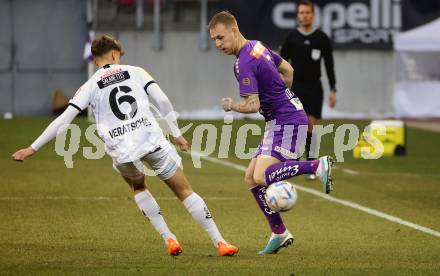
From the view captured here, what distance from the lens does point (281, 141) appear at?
35.4 ft

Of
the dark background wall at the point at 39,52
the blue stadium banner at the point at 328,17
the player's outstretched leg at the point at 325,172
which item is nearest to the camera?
the player's outstretched leg at the point at 325,172

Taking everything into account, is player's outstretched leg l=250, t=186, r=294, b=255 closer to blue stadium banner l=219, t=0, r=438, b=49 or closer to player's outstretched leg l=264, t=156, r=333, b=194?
player's outstretched leg l=264, t=156, r=333, b=194

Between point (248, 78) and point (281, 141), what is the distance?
79cm

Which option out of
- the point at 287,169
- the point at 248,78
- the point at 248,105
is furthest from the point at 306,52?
the point at 248,105

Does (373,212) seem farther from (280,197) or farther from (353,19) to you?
(353,19)

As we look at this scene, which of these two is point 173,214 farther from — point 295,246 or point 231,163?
point 231,163

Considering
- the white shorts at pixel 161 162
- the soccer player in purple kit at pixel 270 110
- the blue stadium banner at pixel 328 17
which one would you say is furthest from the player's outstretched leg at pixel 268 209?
the blue stadium banner at pixel 328 17

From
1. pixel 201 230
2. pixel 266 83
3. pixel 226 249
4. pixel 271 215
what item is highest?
pixel 266 83

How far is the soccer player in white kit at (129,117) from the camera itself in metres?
10.2

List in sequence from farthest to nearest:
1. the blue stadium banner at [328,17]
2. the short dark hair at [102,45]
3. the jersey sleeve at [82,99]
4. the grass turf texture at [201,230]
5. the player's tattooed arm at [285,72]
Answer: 1. the blue stadium banner at [328,17]
2. the player's tattooed arm at [285,72]
3. the short dark hair at [102,45]
4. the jersey sleeve at [82,99]
5. the grass turf texture at [201,230]

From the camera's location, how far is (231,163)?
2066 cm

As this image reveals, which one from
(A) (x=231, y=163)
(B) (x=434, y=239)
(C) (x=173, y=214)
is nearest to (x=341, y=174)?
(A) (x=231, y=163)

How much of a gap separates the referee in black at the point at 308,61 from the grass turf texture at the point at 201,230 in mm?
1126
